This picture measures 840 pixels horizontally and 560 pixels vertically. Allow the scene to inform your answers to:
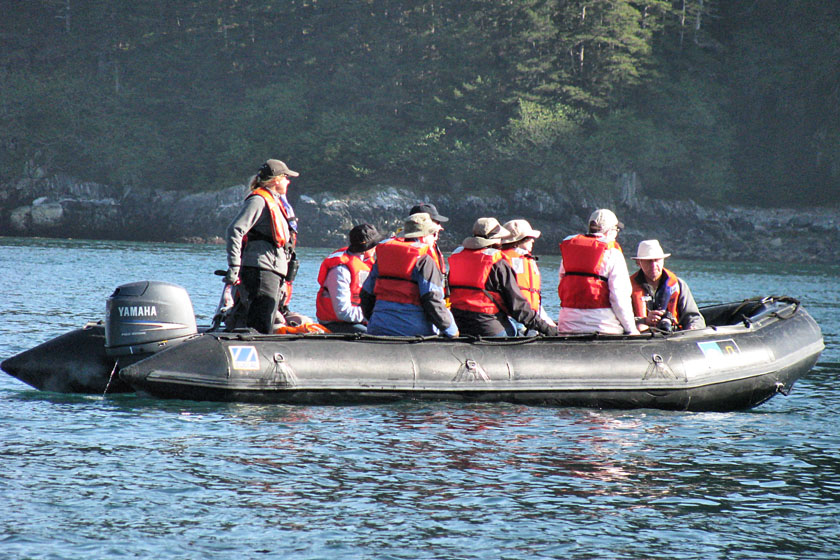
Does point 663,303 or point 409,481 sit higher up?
point 663,303

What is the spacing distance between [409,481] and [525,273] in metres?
2.89

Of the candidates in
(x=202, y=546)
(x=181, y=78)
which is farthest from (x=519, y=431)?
(x=181, y=78)

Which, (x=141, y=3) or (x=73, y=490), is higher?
(x=141, y=3)

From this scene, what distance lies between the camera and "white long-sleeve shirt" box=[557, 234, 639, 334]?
7762 mm

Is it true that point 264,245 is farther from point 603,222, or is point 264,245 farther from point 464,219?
point 464,219

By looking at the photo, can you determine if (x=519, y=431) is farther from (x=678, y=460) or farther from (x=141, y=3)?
(x=141, y=3)

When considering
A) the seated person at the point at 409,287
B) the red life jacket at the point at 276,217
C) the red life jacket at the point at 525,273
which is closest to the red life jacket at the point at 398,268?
the seated person at the point at 409,287

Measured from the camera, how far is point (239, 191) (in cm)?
4694

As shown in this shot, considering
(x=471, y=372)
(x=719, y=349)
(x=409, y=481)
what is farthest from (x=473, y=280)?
(x=409, y=481)

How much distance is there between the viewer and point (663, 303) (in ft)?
27.9

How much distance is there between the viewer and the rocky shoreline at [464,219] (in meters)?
43.3

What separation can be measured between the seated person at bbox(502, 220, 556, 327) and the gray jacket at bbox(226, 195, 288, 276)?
188cm

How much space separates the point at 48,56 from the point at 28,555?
60.1m

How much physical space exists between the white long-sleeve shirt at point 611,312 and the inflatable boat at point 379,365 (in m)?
0.14
